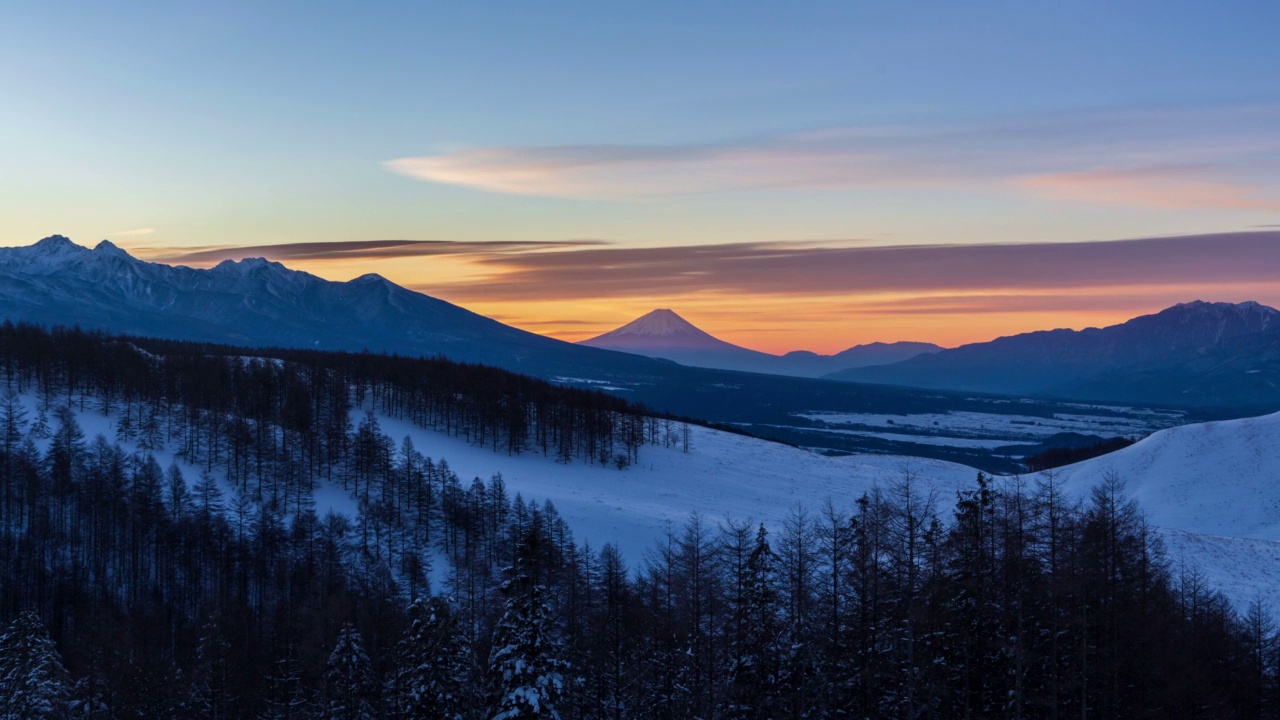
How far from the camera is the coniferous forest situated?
1244 inches

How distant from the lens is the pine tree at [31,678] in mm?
38781

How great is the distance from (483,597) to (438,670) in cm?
2283

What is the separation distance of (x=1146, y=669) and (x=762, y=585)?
1393 centimetres

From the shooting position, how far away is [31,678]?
129ft

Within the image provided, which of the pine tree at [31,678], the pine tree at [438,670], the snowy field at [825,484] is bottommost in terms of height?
the snowy field at [825,484]

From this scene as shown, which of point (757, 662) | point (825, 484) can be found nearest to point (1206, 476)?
point (825, 484)

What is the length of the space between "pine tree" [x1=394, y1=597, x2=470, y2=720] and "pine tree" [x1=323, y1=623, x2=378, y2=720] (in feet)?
11.0

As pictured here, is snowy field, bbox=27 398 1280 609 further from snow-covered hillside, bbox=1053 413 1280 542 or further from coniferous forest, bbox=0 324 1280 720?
coniferous forest, bbox=0 324 1280 720

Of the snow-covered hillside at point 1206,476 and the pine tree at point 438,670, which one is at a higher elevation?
the pine tree at point 438,670

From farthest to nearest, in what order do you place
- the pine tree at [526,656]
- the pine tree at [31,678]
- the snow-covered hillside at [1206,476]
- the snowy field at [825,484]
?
the snow-covered hillside at [1206,476] < the snowy field at [825,484] < the pine tree at [31,678] < the pine tree at [526,656]

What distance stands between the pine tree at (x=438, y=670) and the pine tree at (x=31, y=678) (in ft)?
53.0

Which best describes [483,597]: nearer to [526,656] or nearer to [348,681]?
[348,681]

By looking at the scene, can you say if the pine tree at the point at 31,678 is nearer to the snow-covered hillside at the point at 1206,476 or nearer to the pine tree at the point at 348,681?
the pine tree at the point at 348,681

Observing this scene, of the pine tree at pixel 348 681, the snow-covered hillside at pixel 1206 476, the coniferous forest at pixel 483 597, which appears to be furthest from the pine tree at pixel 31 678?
the snow-covered hillside at pixel 1206 476
